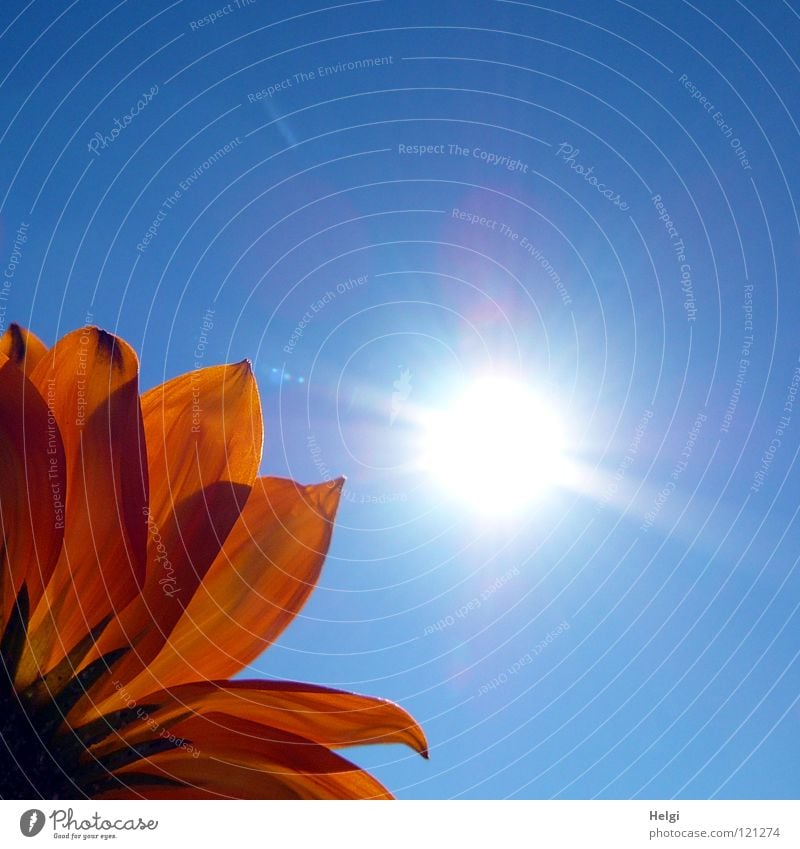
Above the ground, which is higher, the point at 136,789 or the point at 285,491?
the point at 285,491

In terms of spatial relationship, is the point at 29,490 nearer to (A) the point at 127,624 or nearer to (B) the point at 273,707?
(A) the point at 127,624

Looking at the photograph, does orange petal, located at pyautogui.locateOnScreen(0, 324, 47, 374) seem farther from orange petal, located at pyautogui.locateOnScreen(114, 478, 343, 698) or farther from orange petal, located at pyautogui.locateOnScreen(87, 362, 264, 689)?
orange petal, located at pyautogui.locateOnScreen(114, 478, 343, 698)
